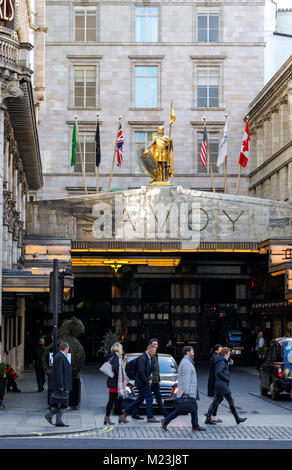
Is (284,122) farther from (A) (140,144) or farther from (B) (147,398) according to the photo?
(B) (147,398)

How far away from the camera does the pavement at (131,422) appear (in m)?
19.8

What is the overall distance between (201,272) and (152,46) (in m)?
16.3

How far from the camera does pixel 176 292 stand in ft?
191

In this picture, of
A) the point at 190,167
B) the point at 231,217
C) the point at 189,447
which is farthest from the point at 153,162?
the point at 189,447

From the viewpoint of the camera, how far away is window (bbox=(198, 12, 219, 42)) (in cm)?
6594

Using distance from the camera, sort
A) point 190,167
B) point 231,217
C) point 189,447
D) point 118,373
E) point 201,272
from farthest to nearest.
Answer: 1. point 190,167
2. point 201,272
3. point 231,217
4. point 118,373
5. point 189,447

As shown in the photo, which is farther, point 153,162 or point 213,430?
point 153,162

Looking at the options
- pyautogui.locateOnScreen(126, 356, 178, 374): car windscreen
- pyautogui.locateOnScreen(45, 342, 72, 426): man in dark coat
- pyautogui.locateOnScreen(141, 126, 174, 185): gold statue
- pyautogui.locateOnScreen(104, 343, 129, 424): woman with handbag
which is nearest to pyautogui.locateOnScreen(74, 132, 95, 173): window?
pyautogui.locateOnScreen(141, 126, 174, 185): gold statue

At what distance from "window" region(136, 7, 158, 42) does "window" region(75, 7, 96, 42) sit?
2.91 meters

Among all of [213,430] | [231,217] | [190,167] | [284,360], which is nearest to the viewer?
[213,430]

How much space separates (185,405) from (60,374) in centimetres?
302

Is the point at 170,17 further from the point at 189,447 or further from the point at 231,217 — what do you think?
the point at 189,447

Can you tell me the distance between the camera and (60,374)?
21.6 m

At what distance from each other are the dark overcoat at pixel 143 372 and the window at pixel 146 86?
4374 cm
